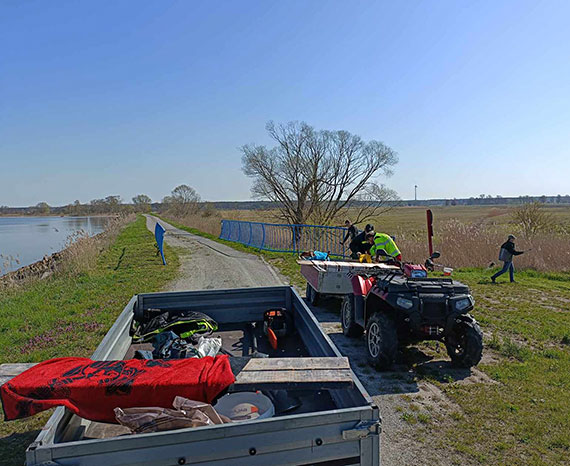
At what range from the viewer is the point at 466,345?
17.0ft

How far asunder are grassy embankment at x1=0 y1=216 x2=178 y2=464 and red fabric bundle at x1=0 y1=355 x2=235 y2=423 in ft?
6.77

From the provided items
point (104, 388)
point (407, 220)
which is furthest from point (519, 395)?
point (407, 220)

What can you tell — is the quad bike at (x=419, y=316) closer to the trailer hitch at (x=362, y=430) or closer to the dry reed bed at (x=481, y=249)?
the trailer hitch at (x=362, y=430)

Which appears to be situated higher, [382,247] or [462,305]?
[382,247]


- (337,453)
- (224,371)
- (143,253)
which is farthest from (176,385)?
(143,253)

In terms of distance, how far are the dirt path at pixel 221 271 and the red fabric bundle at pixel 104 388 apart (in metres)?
8.71

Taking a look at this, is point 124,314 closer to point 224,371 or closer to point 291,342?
point 291,342

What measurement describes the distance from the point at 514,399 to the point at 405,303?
154 cm

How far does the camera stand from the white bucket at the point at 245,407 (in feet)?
7.74

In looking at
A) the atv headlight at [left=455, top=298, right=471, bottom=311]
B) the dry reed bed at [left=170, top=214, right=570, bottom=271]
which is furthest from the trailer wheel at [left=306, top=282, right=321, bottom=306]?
the dry reed bed at [left=170, top=214, right=570, bottom=271]

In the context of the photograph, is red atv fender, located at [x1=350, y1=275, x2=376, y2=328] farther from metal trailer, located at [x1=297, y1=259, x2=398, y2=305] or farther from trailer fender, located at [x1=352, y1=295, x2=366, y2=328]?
metal trailer, located at [x1=297, y1=259, x2=398, y2=305]

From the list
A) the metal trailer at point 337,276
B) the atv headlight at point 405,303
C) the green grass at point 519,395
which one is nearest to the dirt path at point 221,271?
the metal trailer at point 337,276

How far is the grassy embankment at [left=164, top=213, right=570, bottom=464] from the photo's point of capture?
3.73 m

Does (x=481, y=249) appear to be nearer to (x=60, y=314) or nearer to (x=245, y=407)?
(x=60, y=314)
